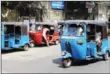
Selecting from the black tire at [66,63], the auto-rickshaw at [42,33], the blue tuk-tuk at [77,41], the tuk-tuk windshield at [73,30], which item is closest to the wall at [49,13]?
the auto-rickshaw at [42,33]

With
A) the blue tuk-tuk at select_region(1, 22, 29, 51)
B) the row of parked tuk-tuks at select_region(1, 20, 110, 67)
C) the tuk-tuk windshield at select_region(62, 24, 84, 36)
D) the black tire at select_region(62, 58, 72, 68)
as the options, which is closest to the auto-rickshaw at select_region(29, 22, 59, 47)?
the blue tuk-tuk at select_region(1, 22, 29, 51)

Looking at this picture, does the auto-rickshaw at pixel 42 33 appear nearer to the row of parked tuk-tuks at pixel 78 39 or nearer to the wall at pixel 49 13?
the row of parked tuk-tuks at pixel 78 39

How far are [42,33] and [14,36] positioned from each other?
151 inches

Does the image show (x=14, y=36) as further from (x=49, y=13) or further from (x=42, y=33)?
(x=49, y=13)

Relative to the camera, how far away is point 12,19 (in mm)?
30703

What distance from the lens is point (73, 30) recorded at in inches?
547

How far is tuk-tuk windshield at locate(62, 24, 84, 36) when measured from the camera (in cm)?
1376

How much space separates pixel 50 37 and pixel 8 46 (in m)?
5.84

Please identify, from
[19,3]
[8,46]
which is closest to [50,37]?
[8,46]

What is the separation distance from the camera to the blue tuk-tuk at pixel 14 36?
60.5 feet

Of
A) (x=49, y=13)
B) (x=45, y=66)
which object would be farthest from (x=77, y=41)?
(x=49, y=13)

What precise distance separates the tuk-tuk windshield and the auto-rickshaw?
845 centimetres

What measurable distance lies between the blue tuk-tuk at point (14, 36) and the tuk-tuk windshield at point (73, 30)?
197 inches

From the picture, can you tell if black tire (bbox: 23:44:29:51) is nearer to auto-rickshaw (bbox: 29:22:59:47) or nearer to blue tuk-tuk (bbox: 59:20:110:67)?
auto-rickshaw (bbox: 29:22:59:47)
